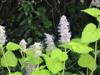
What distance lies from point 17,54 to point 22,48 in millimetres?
1311

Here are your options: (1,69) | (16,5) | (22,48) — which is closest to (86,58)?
(22,48)

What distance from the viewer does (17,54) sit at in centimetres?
383

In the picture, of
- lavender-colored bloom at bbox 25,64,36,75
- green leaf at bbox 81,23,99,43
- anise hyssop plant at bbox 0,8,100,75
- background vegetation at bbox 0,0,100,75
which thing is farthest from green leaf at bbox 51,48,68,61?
background vegetation at bbox 0,0,100,75

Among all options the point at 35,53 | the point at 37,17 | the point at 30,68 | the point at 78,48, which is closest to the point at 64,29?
the point at 78,48

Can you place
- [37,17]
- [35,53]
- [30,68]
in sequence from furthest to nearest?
[37,17] → [30,68] → [35,53]

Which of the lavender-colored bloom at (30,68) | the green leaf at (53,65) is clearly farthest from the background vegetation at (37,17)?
the green leaf at (53,65)

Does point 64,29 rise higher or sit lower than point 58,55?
higher

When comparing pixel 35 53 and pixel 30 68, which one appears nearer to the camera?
pixel 35 53

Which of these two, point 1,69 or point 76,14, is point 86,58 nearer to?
point 1,69

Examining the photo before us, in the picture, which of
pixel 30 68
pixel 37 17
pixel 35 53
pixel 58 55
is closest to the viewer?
pixel 58 55

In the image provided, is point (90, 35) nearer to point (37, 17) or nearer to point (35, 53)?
point (35, 53)

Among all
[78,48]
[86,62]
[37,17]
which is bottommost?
[37,17]

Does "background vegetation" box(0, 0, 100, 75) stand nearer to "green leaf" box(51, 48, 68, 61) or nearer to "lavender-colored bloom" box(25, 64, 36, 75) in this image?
"lavender-colored bloom" box(25, 64, 36, 75)

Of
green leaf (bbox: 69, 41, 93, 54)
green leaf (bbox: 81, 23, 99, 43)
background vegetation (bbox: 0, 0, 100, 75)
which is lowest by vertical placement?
background vegetation (bbox: 0, 0, 100, 75)
